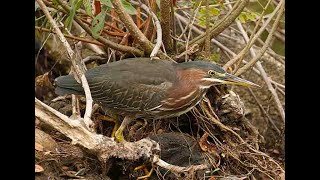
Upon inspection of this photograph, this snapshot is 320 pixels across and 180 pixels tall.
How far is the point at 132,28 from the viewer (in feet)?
11.0

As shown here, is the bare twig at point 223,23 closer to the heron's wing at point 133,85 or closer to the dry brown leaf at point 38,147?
the heron's wing at point 133,85

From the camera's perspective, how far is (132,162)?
282 cm

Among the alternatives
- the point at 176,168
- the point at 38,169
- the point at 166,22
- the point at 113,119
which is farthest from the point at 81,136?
the point at 166,22

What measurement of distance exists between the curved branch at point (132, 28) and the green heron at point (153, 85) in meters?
0.19

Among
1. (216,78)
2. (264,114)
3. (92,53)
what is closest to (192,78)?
(216,78)

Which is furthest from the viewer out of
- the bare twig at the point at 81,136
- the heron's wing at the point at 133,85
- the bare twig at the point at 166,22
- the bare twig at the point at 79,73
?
the bare twig at the point at 166,22

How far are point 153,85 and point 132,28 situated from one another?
1.30 feet

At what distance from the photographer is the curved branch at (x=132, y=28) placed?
3.19 m

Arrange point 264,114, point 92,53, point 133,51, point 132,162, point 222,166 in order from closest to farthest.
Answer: point 132,162
point 222,166
point 133,51
point 92,53
point 264,114

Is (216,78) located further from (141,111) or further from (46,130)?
(46,130)

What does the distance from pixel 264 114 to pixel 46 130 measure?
6.75 feet

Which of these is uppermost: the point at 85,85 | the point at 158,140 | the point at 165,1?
the point at 165,1

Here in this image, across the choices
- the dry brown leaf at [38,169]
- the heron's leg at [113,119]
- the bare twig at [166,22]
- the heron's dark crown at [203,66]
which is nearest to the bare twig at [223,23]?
the bare twig at [166,22]

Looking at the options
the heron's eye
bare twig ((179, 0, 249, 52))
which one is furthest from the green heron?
bare twig ((179, 0, 249, 52))
